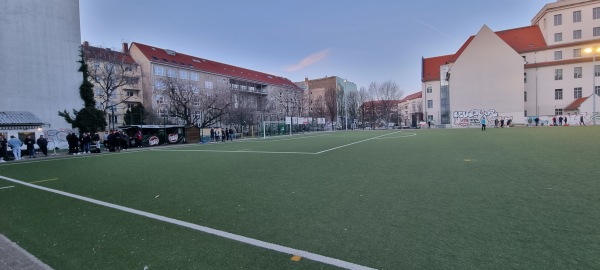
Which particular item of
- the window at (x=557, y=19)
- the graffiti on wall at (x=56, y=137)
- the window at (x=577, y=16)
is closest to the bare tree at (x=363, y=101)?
the window at (x=557, y=19)

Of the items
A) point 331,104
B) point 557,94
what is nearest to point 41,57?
point 331,104

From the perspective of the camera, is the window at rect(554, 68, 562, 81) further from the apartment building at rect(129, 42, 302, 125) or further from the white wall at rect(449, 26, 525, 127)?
the apartment building at rect(129, 42, 302, 125)

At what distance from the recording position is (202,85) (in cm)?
6488

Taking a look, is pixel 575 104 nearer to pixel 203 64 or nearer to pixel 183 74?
pixel 183 74

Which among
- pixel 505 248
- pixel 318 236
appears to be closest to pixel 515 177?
pixel 505 248

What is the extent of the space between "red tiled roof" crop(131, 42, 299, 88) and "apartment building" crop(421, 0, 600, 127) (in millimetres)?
51036

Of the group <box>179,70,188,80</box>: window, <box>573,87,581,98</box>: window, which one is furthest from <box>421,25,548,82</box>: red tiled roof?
<box>179,70,188,80</box>: window

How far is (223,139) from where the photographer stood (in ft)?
123

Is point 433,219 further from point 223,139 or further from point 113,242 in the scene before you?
point 223,139

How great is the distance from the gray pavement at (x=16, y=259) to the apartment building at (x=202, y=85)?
3762 cm

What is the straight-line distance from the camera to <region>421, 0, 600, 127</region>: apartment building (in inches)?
2062

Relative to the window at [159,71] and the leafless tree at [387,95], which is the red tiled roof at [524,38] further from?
the window at [159,71]

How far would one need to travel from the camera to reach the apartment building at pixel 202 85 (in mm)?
48094

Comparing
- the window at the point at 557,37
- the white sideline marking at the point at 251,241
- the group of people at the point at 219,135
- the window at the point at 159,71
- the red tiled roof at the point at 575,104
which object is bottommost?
the white sideline marking at the point at 251,241
